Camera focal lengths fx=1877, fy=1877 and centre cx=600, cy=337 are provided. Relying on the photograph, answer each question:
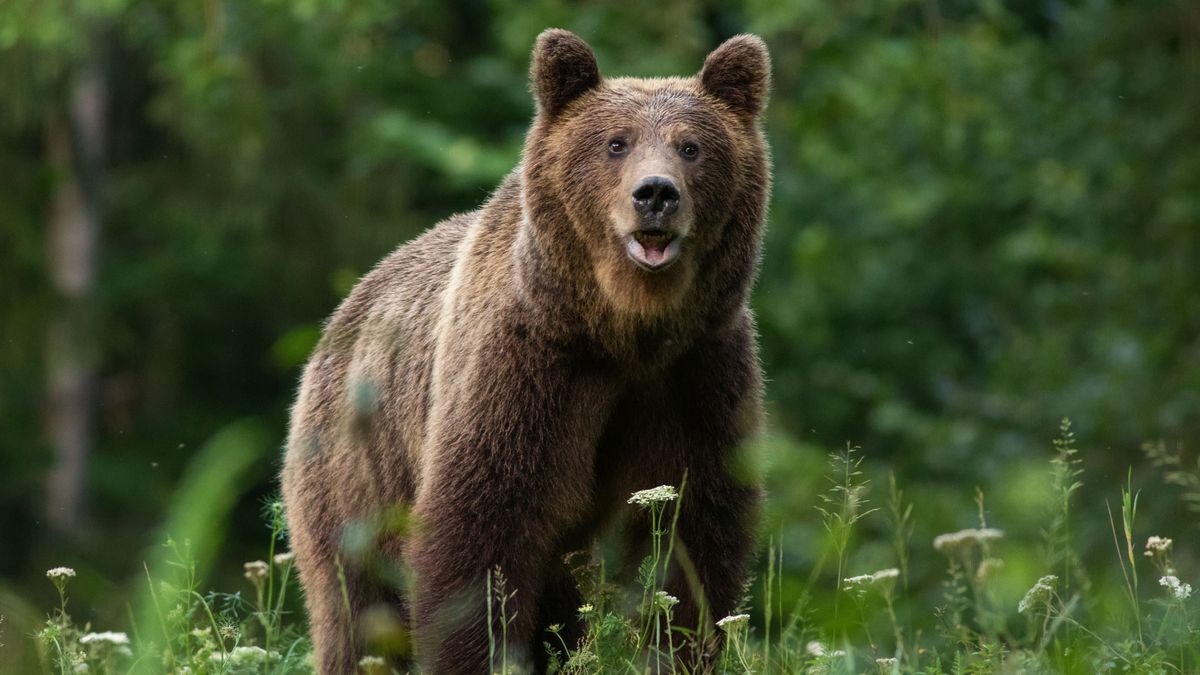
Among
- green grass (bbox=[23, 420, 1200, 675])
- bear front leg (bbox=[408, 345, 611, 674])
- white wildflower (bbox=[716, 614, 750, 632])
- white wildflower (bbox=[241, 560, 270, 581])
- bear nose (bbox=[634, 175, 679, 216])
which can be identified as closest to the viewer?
green grass (bbox=[23, 420, 1200, 675])

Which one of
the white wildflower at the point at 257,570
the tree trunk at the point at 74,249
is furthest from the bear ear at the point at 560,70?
the tree trunk at the point at 74,249

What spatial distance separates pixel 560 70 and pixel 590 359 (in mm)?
870

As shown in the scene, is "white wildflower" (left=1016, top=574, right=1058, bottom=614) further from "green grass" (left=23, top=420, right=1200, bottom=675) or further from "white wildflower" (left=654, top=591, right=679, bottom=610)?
"white wildflower" (left=654, top=591, right=679, bottom=610)

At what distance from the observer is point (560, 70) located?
18.1 ft

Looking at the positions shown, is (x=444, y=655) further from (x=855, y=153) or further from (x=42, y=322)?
(x=42, y=322)

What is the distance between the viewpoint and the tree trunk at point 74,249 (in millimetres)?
18234

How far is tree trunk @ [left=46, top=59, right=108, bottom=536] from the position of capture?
18.2 m

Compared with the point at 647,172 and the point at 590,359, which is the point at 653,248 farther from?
the point at 590,359

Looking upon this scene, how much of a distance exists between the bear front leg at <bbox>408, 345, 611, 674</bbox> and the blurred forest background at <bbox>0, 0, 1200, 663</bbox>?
284 cm

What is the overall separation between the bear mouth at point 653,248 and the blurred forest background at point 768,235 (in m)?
2.88

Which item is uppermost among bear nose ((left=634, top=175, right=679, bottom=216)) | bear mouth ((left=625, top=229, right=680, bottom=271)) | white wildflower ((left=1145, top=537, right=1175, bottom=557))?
bear nose ((left=634, top=175, right=679, bottom=216))

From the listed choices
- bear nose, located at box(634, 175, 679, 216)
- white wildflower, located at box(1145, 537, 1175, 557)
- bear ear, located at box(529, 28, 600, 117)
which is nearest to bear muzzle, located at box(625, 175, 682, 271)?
bear nose, located at box(634, 175, 679, 216)

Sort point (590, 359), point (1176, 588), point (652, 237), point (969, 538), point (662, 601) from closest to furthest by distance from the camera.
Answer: point (662, 601), point (1176, 588), point (969, 538), point (652, 237), point (590, 359)

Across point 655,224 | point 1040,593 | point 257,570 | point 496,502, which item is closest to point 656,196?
point 655,224
